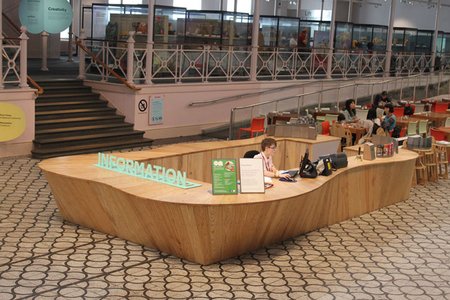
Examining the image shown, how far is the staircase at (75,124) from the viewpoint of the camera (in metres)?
13.5

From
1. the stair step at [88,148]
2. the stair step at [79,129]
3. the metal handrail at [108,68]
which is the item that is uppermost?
the metal handrail at [108,68]

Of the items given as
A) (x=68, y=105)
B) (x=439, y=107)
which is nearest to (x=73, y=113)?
(x=68, y=105)

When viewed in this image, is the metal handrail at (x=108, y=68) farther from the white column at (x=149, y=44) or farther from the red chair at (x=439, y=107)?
the red chair at (x=439, y=107)

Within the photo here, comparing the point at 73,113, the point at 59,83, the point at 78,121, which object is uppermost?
the point at 59,83

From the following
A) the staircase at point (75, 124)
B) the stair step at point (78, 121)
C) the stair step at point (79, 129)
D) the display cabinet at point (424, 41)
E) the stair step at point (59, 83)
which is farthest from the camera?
the display cabinet at point (424, 41)

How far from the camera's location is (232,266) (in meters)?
7.51

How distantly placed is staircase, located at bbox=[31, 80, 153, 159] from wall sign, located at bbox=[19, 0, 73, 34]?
1.70 meters

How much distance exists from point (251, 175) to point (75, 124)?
7.47 metres

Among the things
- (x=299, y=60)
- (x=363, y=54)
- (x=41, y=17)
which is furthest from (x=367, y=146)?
(x=363, y=54)

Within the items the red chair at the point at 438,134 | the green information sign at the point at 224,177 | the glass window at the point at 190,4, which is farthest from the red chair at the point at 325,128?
the glass window at the point at 190,4

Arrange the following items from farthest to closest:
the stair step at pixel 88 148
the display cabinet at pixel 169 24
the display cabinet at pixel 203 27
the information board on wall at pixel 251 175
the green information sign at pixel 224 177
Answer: the display cabinet at pixel 203 27 < the display cabinet at pixel 169 24 < the stair step at pixel 88 148 < the information board on wall at pixel 251 175 < the green information sign at pixel 224 177

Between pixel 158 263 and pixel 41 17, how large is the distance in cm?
743

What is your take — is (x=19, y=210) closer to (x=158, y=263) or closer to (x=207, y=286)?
(x=158, y=263)

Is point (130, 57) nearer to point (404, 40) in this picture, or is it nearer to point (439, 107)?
point (439, 107)
